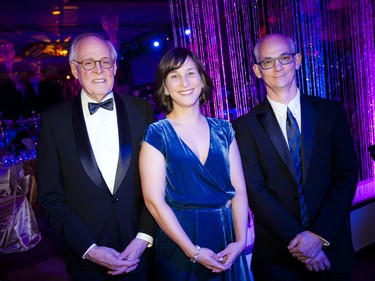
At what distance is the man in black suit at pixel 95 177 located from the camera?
1643 mm

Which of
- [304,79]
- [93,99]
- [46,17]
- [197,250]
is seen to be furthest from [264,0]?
[46,17]

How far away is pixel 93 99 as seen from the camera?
1.79 metres

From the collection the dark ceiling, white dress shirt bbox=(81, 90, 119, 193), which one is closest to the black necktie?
white dress shirt bbox=(81, 90, 119, 193)

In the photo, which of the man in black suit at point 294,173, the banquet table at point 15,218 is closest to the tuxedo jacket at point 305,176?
the man in black suit at point 294,173

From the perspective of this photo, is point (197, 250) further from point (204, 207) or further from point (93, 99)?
point (93, 99)

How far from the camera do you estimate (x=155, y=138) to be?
1636 mm

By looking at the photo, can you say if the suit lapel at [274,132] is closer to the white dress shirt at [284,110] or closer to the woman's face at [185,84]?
the white dress shirt at [284,110]

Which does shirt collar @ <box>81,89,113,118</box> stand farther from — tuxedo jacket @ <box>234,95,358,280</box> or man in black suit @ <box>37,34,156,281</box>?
tuxedo jacket @ <box>234,95,358,280</box>

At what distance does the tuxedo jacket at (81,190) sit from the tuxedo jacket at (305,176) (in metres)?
0.61

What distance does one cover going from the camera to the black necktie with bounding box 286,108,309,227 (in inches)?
71.9

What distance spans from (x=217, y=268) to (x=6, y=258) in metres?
3.57

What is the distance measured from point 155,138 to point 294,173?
0.77 m

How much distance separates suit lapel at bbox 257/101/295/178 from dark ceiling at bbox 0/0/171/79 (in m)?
5.89

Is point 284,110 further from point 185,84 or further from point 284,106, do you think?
point 185,84
